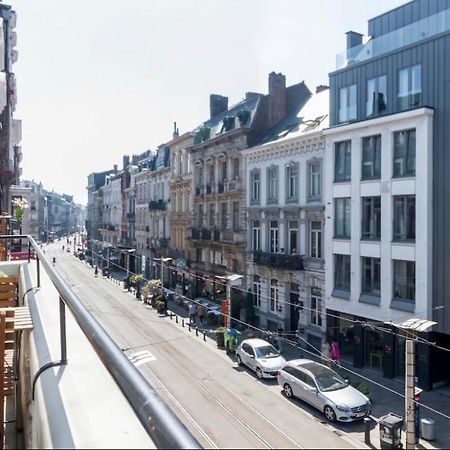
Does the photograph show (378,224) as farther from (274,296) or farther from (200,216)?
(200,216)

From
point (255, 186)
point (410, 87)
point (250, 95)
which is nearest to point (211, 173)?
point (250, 95)

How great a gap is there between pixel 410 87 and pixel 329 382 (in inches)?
544

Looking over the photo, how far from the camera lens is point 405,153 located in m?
21.7

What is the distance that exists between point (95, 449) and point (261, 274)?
30425 millimetres

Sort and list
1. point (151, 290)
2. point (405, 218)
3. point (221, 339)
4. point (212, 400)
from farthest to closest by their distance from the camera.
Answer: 1. point (151, 290)
2. point (221, 339)
3. point (405, 218)
4. point (212, 400)

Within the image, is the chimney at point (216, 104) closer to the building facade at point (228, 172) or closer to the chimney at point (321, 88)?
the building facade at point (228, 172)

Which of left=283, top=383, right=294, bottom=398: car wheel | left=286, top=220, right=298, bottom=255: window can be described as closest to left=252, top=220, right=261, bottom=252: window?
left=286, top=220, right=298, bottom=255: window

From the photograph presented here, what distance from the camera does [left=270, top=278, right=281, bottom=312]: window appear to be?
30.5m

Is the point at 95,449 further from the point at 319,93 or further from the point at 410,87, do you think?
the point at 319,93

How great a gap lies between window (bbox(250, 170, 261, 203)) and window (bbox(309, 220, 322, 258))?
6127mm

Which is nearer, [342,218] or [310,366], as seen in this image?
[310,366]

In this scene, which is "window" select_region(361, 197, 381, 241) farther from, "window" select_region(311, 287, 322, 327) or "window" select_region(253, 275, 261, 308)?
"window" select_region(253, 275, 261, 308)

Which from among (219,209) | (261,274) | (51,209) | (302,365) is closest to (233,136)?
(219,209)

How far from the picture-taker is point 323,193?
26.5 meters
